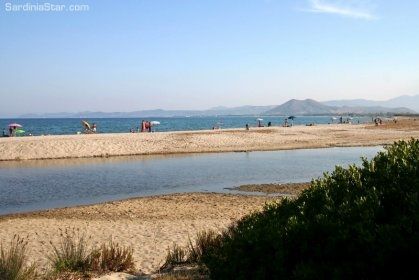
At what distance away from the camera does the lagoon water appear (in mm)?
21594

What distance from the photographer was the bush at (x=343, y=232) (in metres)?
4.12

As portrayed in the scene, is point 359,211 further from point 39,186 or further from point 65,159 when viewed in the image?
point 65,159

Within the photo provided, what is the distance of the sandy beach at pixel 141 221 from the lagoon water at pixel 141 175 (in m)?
2.43

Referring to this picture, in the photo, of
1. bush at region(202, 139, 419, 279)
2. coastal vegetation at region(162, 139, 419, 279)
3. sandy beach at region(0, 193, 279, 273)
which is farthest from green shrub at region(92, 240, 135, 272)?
coastal vegetation at region(162, 139, 419, 279)

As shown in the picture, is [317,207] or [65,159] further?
[65,159]

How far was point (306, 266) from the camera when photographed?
14.6ft

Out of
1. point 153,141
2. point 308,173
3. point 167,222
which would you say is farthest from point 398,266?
point 153,141

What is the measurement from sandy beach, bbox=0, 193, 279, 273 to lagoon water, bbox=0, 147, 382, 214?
2425 mm

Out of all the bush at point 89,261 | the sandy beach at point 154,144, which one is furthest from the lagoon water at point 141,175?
the bush at point 89,261

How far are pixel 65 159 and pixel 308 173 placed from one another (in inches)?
822

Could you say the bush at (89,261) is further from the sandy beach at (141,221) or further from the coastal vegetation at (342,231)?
the coastal vegetation at (342,231)

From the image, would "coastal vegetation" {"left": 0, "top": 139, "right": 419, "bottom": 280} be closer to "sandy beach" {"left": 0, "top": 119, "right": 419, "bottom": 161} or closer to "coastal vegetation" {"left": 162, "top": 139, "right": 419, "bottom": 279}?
"coastal vegetation" {"left": 162, "top": 139, "right": 419, "bottom": 279}

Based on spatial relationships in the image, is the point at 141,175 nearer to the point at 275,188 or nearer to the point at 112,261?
the point at 275,188

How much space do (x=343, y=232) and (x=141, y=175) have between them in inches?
946
